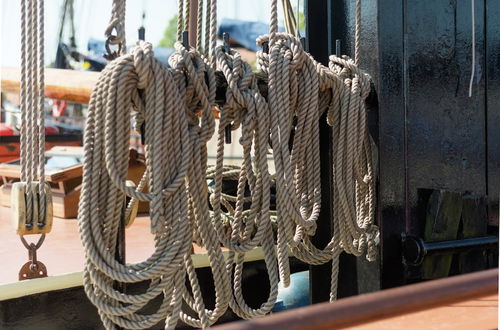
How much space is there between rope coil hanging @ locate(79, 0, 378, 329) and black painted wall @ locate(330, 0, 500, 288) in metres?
0.13

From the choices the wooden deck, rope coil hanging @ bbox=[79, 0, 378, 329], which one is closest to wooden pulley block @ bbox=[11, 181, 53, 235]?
rope coil hanging @ bbox=[79, 0, 378, 329]

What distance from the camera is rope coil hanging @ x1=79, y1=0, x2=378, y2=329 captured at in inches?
70.1

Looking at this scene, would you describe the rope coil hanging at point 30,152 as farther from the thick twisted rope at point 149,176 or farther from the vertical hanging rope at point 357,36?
the vertical hanging rope at point 357,36

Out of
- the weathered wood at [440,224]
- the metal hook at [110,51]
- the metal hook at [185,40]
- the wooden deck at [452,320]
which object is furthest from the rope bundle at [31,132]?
the weathered wood at [440,224]

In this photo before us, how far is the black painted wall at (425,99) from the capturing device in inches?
101

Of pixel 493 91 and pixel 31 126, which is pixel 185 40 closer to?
pixel 31 126

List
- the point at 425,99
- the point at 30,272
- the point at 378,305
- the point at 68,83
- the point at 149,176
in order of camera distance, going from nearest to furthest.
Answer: the point at 378,305
the point at 149,176
the point at 30,272
the point at 425,99
the point at 68,83

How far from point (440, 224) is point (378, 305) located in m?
1.87

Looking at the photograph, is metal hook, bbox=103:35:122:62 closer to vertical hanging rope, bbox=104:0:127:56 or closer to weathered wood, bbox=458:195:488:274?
vertical hanging rope, bbox=104:0:127:56

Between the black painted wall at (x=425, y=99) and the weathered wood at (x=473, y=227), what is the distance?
2.6 inches

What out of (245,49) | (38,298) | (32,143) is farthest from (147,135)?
(245,49)

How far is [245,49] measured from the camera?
1373cm

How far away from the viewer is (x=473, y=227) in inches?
114

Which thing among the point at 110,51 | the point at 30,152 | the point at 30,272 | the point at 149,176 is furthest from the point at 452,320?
the point at 30,272
